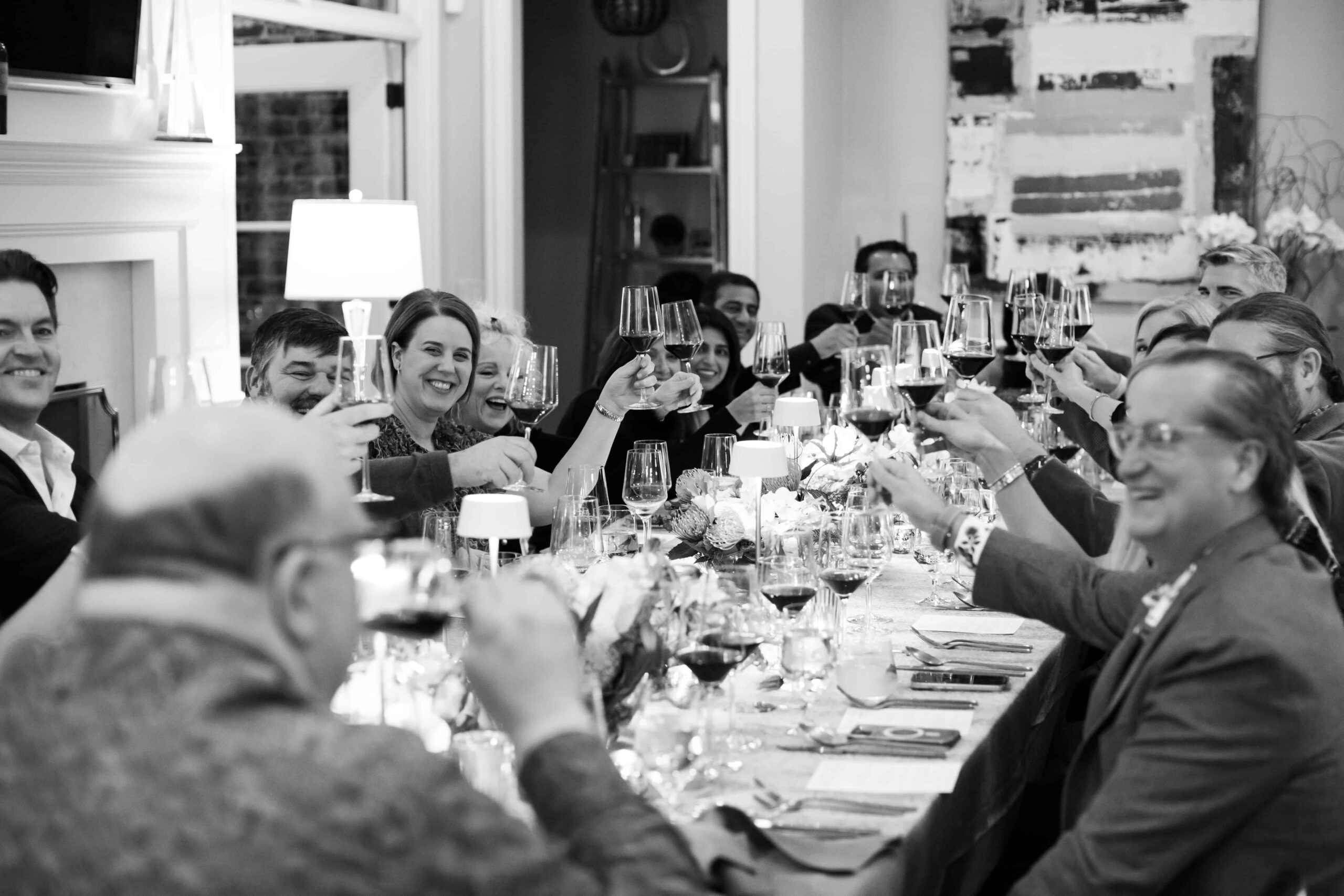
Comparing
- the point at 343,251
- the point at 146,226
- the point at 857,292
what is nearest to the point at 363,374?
the point at 146,226

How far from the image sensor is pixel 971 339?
3203 mm

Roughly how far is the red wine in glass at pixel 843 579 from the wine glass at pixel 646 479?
25.6 inches

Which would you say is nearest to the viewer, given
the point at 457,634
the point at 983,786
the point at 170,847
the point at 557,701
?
the point at 170,847

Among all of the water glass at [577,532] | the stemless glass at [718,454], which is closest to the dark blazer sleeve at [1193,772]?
the water glass at [577,532]

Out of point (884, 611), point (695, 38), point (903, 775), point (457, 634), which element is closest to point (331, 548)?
point (903, 775)

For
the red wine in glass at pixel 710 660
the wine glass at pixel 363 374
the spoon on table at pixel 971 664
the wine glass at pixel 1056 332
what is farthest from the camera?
the wine glass at pixel 1056 332

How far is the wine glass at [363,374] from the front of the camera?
7.68 ft

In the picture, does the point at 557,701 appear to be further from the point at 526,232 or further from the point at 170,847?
the point at 526,232

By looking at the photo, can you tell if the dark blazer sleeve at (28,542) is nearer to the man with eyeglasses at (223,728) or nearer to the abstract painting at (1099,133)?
the man with eyeglasses at (223,728)

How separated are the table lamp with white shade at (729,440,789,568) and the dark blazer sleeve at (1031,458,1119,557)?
568mm

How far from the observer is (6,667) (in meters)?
1.18

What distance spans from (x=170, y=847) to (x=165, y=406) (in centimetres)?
147

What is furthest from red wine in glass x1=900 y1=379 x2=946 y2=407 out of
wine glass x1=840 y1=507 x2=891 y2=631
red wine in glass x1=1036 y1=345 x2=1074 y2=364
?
red wine in glass x1=1036 y1=345 x2=1074 y2=364

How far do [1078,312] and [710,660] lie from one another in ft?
6.49
